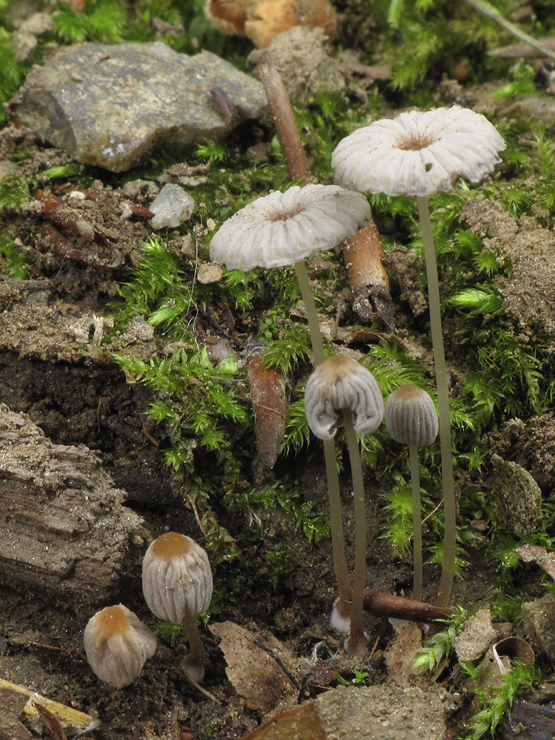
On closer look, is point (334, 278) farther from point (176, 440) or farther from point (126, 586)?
point (126, 586)

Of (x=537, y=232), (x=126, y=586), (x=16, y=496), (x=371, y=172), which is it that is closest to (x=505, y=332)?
(x=537, y=232)

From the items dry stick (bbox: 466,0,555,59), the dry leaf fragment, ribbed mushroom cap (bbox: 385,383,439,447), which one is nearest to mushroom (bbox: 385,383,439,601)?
ribbed mushroom cap (bbox: 385,383,439,447)

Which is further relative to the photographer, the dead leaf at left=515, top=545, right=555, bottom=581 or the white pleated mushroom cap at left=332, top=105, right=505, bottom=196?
the dead leaf at left=515, top=545, right=555, bottom=581

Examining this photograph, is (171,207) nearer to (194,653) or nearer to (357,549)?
(357,549)

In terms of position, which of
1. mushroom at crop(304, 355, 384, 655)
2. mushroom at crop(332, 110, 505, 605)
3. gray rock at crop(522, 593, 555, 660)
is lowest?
gray rock at crop(522, 593, 555, 660)

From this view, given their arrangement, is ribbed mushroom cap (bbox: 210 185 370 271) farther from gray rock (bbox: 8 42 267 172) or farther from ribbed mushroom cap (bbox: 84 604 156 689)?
gray rock (bbox: 8 42 267 172)

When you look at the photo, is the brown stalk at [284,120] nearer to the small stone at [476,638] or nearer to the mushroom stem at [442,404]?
the mushroom stem at [442,404]

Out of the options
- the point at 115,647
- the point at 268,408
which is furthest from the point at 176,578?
the point at 268,408

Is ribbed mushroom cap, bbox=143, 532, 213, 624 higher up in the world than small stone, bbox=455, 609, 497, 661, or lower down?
higher up
